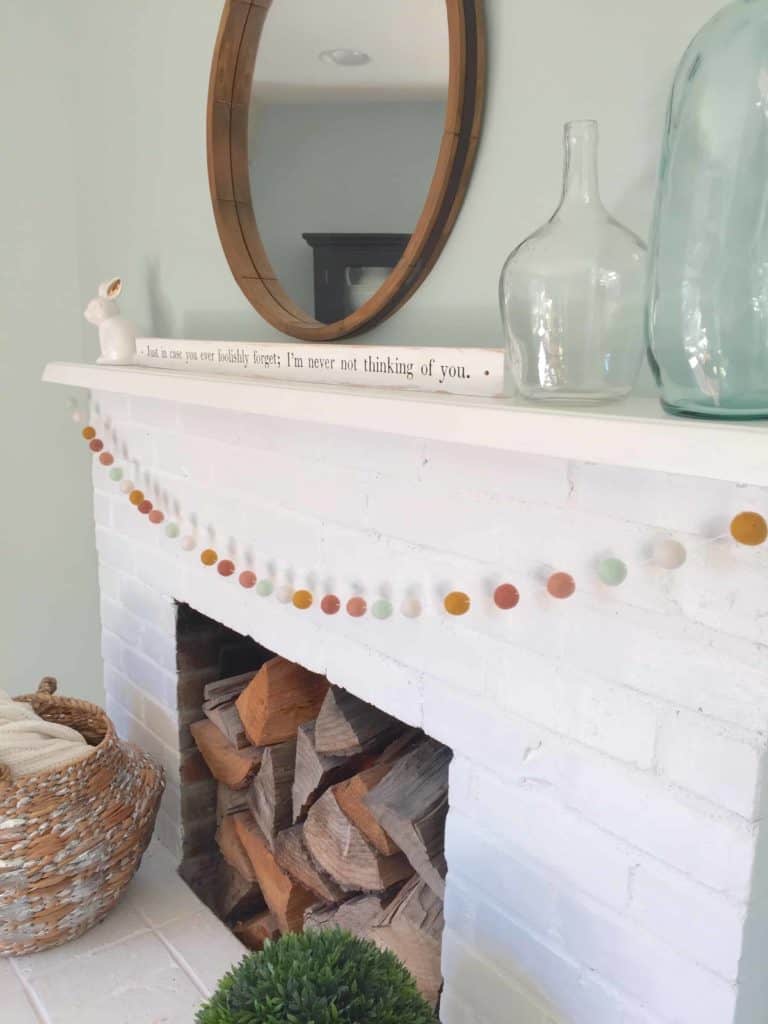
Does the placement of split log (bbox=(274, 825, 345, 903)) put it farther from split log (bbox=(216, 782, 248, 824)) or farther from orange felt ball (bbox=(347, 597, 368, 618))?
orange felt ball (bbox=(347, 597, 368, 618))

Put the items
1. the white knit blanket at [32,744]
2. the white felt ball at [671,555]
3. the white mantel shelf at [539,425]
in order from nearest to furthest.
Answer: the white mantel shelf at [539,425] → the white felt ball at [671,555] → the white knit blanket at [32,744]

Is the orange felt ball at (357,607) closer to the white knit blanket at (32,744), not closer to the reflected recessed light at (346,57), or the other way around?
the white knit blanket at (32,744)

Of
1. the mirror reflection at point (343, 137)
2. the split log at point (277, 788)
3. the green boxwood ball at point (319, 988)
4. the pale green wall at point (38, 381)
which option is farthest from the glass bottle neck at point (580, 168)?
the pale green wall at point (38, 381)

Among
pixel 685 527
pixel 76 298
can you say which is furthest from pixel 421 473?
pixel 76 298

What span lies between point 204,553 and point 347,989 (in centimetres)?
67

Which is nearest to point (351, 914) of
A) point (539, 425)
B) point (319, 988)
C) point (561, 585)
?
point (319, 988)

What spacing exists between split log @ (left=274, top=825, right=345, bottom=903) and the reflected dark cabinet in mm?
771

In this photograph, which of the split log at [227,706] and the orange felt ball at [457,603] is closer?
the orange felt ball at [457,603]

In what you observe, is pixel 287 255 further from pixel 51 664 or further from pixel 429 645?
pixel 51 664

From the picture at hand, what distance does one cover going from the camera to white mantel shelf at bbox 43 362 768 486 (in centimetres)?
54

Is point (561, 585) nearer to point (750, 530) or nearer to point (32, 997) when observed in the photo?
point (750, 530)

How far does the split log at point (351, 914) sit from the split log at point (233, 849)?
0.68ft

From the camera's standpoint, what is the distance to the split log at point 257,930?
4.71ft

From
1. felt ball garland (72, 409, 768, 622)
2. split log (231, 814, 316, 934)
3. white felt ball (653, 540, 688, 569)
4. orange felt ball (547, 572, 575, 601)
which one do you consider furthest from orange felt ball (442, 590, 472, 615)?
split log (231, 814, 316, 934)
